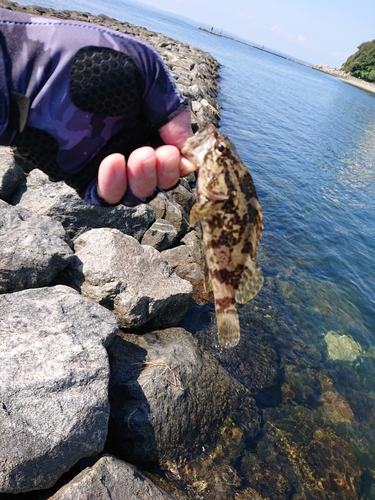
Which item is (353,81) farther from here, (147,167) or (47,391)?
(147,167)

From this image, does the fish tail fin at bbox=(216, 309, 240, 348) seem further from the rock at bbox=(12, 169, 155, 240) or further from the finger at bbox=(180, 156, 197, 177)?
the rock at bbox=(12, 169, 155, 240)

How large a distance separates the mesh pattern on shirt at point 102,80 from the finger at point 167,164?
0.41 metres

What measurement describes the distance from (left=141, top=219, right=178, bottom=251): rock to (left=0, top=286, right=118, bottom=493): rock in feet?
13.8

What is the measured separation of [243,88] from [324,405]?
147 ft

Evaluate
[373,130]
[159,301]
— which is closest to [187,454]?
[159,301]

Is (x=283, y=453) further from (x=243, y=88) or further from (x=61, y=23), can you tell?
(x=243, y=88)

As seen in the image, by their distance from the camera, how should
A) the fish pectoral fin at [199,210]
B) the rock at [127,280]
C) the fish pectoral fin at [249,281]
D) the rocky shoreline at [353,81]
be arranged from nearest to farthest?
1. the fish pectoral fin at [199,210]
2. the fish pectoral fin at [249,281]
3. the rock at [127,280]
4. the rocky shoreline at [353,81]

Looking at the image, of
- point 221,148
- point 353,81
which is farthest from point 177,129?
point 353,81

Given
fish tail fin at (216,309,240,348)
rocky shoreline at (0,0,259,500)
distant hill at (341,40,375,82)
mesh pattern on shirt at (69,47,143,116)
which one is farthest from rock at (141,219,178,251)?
distant hill at (341,40,375,82)

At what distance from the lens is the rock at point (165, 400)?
215 inches

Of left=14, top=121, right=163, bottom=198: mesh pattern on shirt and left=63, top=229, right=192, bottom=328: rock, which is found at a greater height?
left=14, top=121, right=163, bottom=198: mesh pattern on shirt

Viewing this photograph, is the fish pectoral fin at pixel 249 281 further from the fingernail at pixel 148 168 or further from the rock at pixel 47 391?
the rock at pixel 47 391

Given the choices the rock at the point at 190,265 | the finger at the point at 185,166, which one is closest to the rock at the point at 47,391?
the finger at the point at 185,166

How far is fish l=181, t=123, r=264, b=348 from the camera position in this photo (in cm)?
339
